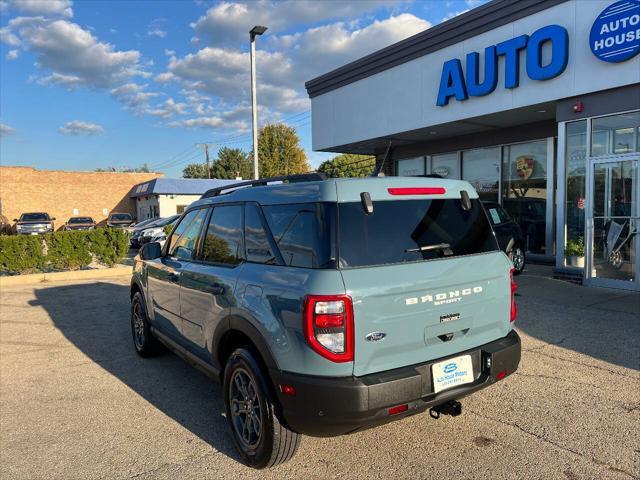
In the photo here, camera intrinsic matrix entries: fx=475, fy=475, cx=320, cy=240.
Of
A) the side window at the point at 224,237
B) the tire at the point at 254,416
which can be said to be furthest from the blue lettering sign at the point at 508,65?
the tire at the point at 254,416

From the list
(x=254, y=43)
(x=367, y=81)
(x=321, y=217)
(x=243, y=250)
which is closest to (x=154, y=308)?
(x=243, y=250)

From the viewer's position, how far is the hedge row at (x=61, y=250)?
12297 mm

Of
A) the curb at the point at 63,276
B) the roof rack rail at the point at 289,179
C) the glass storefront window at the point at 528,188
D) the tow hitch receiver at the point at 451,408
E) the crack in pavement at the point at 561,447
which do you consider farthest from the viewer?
the glass storefront window at the point at 528,188

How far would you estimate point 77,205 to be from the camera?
39.0 meters

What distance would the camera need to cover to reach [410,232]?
305 centimetres

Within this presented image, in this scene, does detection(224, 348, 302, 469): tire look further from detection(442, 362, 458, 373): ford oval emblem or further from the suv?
detection(442, 362, 458, 373): ford oval emblem

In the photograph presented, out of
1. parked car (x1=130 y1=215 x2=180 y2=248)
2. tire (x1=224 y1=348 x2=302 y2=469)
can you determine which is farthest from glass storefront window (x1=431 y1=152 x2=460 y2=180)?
tire (x1=224 y1=348 x2=302 y2=469)

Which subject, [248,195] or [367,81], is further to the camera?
[367,81]

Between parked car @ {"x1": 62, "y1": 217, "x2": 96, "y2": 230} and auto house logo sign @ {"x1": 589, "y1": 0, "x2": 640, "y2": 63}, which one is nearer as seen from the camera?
auto house logo sign @ {"x1": 589, "y1": 0, "x2": 640, "y2": 63}

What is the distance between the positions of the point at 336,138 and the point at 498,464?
1393 centimetres

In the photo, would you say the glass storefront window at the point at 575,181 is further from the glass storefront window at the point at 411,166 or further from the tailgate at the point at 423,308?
the tailgate at the point at 423,308

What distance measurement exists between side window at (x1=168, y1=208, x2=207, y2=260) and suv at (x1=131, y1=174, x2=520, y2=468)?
66cm

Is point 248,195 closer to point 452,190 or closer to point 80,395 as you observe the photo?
point 452,190

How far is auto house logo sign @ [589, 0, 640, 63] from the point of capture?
819 cm
